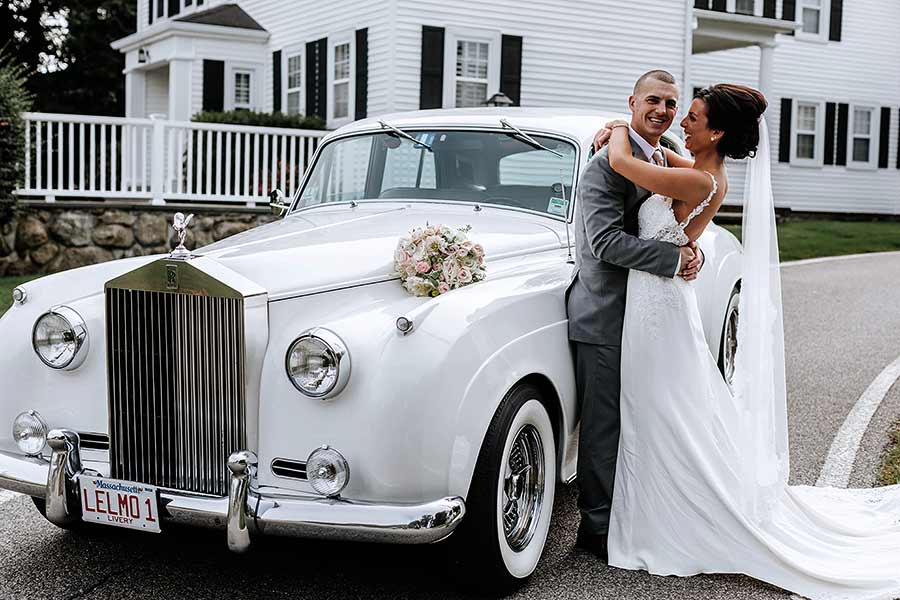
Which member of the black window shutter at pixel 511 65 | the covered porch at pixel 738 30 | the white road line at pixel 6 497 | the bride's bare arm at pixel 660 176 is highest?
the covered porch at pixel 738 30

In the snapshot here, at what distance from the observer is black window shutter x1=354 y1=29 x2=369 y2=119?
59.5ft

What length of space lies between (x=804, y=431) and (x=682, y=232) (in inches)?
99.6

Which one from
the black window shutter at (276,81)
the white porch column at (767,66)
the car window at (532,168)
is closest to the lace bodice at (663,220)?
the car window at (532,168)

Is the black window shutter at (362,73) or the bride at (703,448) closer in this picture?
the bride at (703,448)

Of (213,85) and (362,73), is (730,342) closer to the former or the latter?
(362,73)

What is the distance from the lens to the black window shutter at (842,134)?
25.6 meters

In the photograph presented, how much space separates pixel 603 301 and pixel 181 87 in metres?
17.8

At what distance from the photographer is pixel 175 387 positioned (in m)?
3.71

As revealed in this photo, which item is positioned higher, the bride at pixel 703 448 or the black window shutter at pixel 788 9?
the black window shutter at pixel 788 9

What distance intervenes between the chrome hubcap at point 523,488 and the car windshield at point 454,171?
1433 mm

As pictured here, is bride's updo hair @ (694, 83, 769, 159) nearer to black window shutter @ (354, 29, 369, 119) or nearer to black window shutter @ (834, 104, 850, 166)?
black window shutter @ (354, 29, 369, 119)

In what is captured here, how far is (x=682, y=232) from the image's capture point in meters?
4.33

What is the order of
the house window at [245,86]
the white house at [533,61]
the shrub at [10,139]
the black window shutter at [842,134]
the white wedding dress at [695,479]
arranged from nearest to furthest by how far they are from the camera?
1. the white wedding dress at [695,479]
2. the shrub at [10,139]
3. the white house at [533,61]
4. the house window at [245,86]
5. the black window shutter at [842,134]

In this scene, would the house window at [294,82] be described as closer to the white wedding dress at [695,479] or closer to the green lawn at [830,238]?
the green lawn at [830,238]
